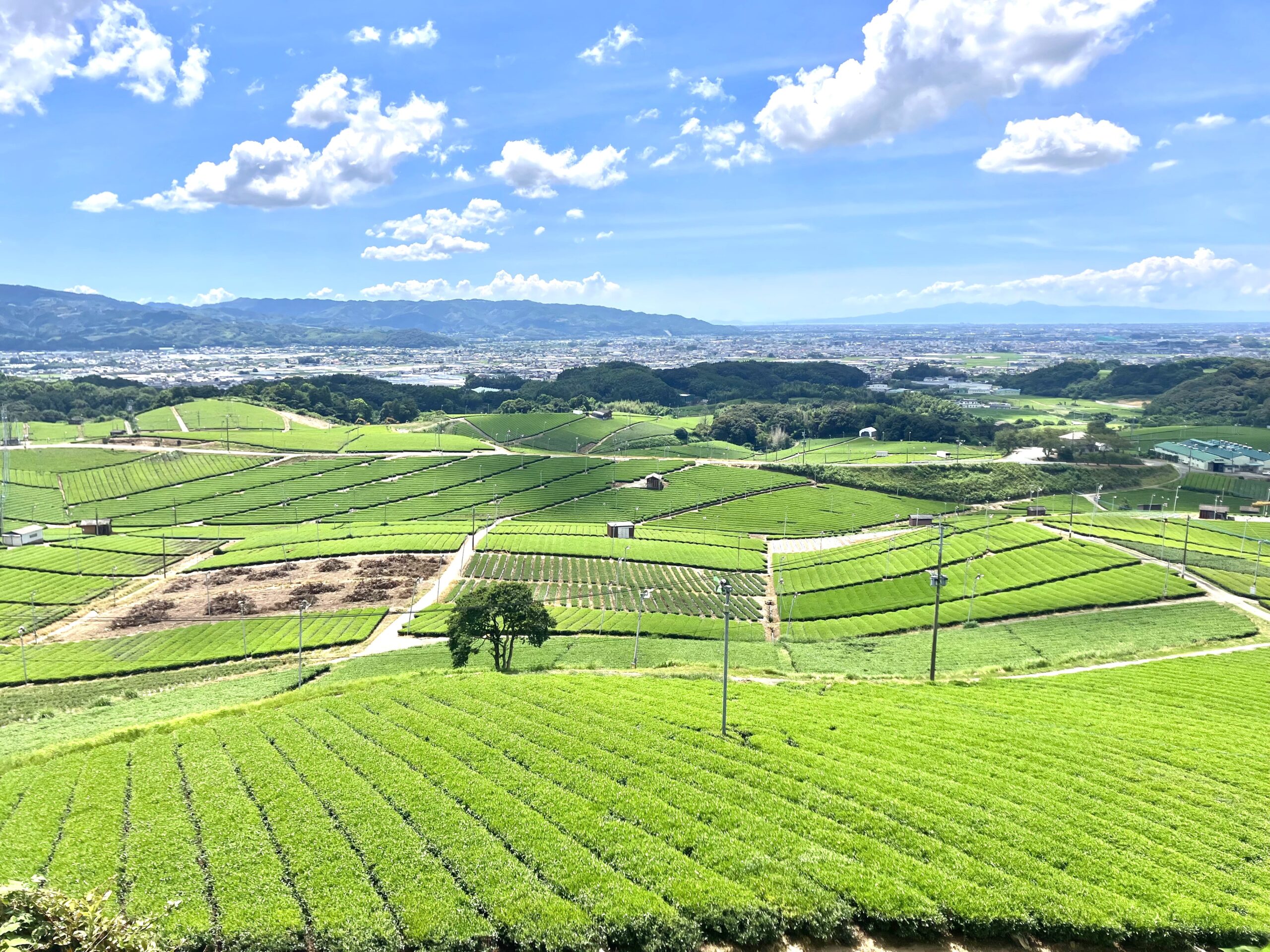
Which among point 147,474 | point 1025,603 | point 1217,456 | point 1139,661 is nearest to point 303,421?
point 147,474

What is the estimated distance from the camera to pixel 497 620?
47031 mm

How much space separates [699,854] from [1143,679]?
31.4 m

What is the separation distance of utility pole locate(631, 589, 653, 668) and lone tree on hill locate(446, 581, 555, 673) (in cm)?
622

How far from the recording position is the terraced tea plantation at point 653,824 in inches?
640

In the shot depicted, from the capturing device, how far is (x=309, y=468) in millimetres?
120938

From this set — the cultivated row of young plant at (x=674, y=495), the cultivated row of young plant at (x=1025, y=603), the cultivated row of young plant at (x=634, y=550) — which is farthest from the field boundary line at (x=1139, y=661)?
the cultivated row of young plant at (x=674, y=495)

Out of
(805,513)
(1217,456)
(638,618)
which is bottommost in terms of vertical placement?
(805,513)

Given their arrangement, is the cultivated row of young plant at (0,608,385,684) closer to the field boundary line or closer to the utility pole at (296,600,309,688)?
the utility pole at (296,600,309,688)

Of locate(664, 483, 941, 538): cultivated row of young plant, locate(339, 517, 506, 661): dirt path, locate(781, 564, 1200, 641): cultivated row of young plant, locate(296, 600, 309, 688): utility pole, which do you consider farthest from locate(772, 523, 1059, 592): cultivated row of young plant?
locate(296, 600, 309, 688): utility pole

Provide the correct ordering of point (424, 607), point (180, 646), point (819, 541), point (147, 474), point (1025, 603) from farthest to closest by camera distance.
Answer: point (147, 474), point (819, 541), point (424, 607), point (1025, 603), point (180, 646)

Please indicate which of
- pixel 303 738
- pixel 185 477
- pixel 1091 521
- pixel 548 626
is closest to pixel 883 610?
pixel 548 626

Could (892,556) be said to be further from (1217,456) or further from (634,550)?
(1217,456)

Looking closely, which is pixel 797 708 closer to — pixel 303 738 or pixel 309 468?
pixel 303 738

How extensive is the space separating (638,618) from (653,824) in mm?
34681
